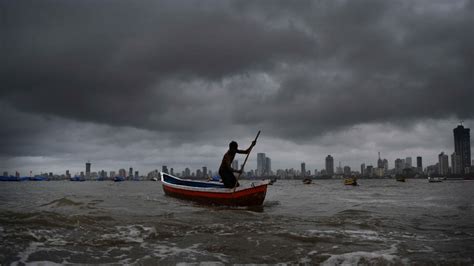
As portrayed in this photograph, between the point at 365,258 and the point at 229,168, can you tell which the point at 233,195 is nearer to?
the point at 229,168

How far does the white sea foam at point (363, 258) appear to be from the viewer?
5.62 metres

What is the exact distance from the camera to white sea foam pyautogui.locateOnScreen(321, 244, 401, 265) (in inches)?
221

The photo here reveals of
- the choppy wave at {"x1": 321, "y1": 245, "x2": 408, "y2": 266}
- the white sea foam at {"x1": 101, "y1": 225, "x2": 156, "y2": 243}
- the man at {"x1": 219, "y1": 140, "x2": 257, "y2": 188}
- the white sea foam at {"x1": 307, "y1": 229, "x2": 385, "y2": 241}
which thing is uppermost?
the man at {"x1": 219, "y1": 140, "x2": 257, "y2": 188}

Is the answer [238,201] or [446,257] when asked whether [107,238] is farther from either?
[238,201]

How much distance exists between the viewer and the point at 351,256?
593 centimetres

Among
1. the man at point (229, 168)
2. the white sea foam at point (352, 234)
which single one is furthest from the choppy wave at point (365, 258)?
the man at point (229, 168)

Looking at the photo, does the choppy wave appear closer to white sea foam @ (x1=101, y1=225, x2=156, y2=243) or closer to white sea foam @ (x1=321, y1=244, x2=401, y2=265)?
white sea foam @ (x1=321, y1=244, x2=401, y2=265)

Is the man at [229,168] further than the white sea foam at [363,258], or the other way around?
the man at [229,168]

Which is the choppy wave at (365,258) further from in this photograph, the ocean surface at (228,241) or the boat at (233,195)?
the boat at (233,195)

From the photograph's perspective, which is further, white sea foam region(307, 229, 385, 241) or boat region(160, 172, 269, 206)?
boat region(160, 172, 269, 206)

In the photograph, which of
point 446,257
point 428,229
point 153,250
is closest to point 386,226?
point 428,229

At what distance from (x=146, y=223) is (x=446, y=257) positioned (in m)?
7.32

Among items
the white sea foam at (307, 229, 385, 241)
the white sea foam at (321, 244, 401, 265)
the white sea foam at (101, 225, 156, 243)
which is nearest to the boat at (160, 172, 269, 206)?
the white sea foam at (307, 229, 385, 241)

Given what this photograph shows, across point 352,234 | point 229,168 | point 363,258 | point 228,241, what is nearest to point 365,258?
point 363,258
